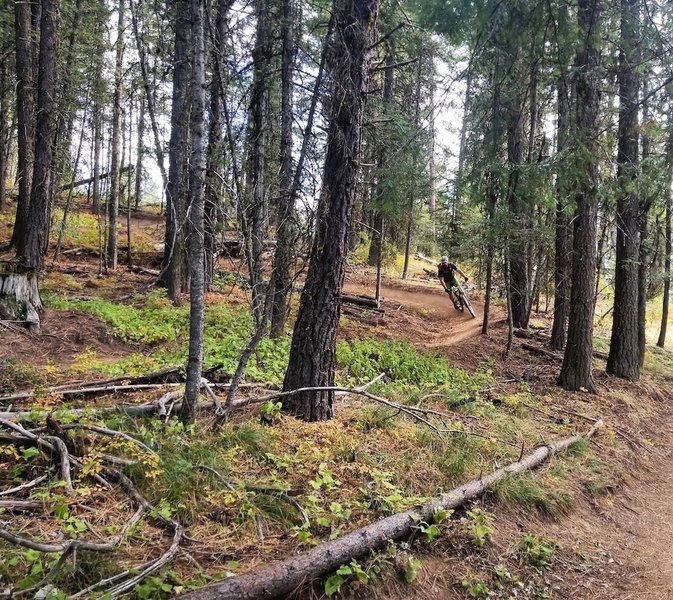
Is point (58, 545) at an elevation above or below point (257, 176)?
below

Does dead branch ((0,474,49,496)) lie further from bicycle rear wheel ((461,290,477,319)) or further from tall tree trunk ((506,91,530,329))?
bicycle rear wheel ((461,290,477,319))

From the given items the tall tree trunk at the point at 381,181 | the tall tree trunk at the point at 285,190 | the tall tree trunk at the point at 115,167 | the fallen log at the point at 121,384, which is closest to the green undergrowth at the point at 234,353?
the fallen log at the point at 121,384

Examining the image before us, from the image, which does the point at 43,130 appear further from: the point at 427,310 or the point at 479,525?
the point at 427,310

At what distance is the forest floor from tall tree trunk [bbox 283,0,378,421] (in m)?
0.61

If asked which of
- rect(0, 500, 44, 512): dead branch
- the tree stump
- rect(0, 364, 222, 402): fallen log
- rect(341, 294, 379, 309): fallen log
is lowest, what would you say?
rect(0, 500, 44, 512): dead branch

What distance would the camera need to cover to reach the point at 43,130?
10727 mm

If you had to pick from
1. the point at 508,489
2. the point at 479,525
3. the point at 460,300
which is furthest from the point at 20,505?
the point at 460,300

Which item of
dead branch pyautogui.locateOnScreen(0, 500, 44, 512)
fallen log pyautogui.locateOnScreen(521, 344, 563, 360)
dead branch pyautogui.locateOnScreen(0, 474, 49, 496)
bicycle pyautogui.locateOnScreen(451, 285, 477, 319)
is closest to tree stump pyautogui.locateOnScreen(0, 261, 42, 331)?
dead branch pyautogui.locateOnScreen(0, 474, 49, 496)

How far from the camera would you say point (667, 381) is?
11805 millimetres

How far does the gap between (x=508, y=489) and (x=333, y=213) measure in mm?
3399

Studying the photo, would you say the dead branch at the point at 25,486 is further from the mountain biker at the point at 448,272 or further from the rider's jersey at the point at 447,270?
the rider's jersey at the point at 447,270

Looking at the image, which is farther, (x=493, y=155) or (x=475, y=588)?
(x=493, y=155)

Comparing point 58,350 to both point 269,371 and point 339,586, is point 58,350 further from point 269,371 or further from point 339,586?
point 339,586

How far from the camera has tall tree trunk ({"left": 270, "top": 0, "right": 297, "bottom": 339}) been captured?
5328mm
